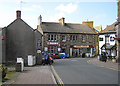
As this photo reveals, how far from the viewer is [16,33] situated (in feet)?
85.3

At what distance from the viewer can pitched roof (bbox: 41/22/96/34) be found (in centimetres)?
5138

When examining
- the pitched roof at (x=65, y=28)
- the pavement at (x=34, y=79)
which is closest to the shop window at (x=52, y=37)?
the pitched roof at (x=65, y=28)

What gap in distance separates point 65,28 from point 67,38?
352 cm

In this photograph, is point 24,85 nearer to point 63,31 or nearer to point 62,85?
point 62,85

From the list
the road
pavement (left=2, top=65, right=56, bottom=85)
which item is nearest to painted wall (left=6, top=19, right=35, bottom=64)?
the road

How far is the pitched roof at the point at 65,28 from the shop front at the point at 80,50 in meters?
4.67

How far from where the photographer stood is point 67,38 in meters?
51.8

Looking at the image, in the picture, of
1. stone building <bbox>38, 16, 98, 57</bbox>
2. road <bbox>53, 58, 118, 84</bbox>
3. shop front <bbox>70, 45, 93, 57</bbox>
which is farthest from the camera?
shop front <bbox>70, 45, 93, 57</bbox>

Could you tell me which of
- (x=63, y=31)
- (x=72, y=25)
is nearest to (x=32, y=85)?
(x=63, y=31)

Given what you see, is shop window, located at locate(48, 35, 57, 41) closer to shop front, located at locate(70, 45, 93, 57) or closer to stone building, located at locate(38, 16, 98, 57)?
stone building, located at locate(38, 16, 98, 57)

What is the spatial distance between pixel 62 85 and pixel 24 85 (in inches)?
92.1

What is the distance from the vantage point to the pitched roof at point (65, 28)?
51.4 metres

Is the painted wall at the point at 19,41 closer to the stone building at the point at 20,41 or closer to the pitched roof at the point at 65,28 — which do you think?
the stone building at the point at 20,41

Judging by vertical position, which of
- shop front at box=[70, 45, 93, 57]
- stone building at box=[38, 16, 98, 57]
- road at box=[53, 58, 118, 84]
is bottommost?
road at box=[53, 58, 118, 84]
